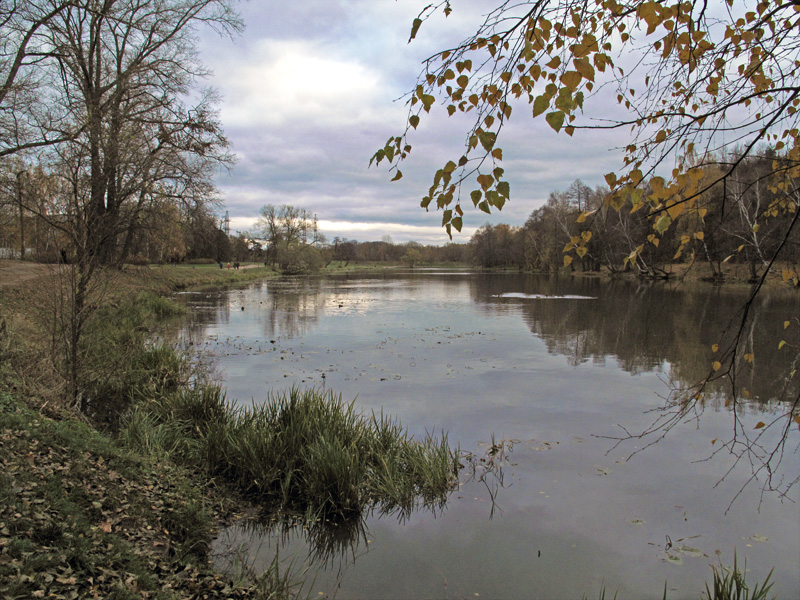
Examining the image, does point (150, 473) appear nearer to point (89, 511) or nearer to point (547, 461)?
point (89, 511)

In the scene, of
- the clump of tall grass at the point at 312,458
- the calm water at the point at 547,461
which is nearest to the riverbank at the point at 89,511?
the clump of tall grass at the point at 312,458

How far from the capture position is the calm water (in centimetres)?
431

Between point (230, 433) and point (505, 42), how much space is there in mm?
5246

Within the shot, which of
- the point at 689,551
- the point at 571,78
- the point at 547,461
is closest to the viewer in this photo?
the point at 571,78

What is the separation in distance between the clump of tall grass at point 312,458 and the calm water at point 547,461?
A: 0.38m

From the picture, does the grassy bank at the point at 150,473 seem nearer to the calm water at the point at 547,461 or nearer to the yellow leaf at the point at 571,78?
the calm water at the point at 547,461

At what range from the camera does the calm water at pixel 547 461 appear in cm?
431

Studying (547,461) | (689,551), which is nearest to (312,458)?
(547,461)

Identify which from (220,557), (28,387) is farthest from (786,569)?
(28,387)

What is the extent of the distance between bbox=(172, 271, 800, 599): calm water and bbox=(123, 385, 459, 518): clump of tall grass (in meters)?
0.38

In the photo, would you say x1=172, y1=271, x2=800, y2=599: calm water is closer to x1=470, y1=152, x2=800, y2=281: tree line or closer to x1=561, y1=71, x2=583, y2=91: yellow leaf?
x1=561, y1=71, x2=583, y2=91: yellow leaf

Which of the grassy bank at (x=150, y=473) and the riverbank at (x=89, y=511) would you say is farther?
the grassy bank at (x=150, y=473)

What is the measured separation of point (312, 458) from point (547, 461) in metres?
3.14

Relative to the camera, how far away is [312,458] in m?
5.39
